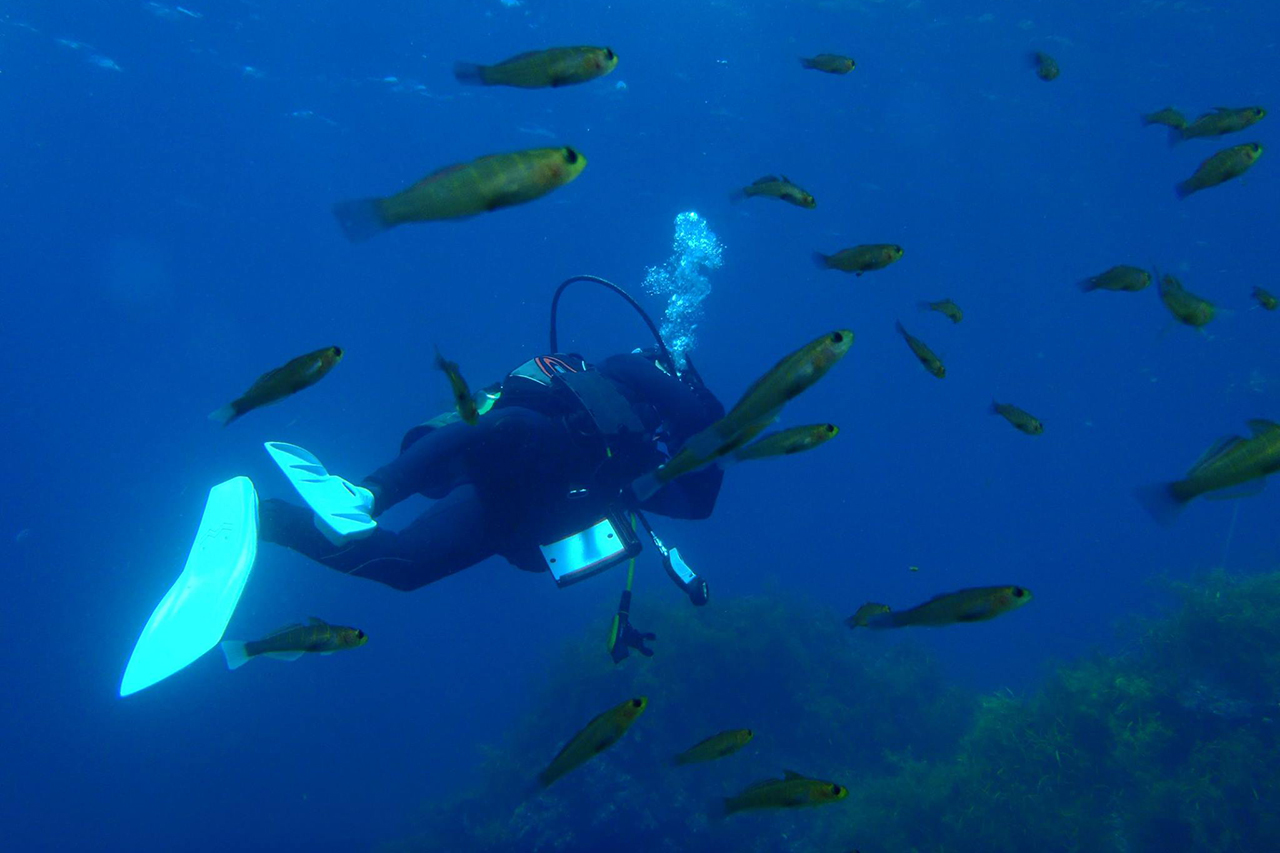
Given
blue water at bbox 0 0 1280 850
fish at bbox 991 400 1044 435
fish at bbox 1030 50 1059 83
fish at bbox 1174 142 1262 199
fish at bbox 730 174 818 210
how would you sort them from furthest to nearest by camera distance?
blue water at bbox 0 0 1280 850 < fish at bbox 1030 50 1059 83 < fish at bbox 991 400 1044 435 < fish at bbox 730 174 818 210 < fish at bbox 1174 142 1262 199

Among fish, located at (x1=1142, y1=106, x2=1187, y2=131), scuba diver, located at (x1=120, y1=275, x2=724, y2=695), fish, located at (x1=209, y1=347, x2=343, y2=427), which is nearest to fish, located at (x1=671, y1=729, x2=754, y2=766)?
scuba diver, located at (x1=120, y1=275, x2=724, y2=695)

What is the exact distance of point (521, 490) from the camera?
5418 millimetres

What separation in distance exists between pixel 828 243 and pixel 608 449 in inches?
1632

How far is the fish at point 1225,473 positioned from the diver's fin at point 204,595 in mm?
4698

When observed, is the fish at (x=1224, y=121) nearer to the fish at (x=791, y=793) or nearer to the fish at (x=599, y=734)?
the fish at (x=791, y=793)

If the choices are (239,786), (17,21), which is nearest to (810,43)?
(17,21)

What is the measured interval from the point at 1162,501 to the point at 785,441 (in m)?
1.42

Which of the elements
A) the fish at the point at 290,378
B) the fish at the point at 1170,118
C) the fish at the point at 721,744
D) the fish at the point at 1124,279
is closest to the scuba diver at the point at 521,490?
the fish at the point at 721,744

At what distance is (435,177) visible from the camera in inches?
79.3

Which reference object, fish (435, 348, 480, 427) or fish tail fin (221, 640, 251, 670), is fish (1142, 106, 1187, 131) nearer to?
fish (435, 348, 480, 427)

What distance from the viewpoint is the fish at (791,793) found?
3020 mm

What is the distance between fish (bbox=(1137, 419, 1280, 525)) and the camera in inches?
88.9

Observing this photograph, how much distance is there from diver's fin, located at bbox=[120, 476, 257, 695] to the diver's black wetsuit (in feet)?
0.88

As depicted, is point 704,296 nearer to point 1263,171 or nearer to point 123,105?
point 1263,171
